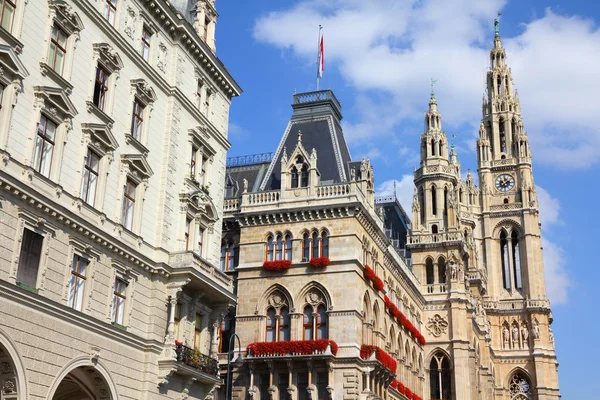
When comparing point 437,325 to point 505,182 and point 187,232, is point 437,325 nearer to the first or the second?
point 187,232

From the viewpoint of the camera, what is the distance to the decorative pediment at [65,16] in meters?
28.7

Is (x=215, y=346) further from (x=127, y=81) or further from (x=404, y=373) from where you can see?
(x=404, y=373)

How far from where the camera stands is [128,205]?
33.3 meters

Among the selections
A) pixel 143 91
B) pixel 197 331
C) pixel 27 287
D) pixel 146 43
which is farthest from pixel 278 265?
pixel 27 287

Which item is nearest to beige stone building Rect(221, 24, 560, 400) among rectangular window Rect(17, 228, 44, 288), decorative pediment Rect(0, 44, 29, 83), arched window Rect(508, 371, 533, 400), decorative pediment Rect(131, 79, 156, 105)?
arched window Rect(508, 371, 533, 400)

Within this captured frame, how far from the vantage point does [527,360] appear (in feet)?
320

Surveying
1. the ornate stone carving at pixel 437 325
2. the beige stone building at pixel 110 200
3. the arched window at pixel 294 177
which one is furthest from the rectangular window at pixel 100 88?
the ornate stone carving at pixel 437 325

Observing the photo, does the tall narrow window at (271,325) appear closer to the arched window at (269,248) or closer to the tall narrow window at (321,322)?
the tall narrow window at (321,322)

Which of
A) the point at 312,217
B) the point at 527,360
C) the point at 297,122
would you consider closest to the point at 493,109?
the point at 527,360

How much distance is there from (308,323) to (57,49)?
28629mm

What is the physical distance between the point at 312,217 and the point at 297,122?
36.9 feet

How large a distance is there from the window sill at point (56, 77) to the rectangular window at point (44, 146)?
1.50 meters

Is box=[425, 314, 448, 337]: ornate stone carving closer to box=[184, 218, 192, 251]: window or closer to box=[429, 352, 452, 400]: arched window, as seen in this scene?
box=[429, 352, 452, 400]: arched window

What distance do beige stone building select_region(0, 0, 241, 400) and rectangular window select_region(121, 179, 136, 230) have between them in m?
0.08
